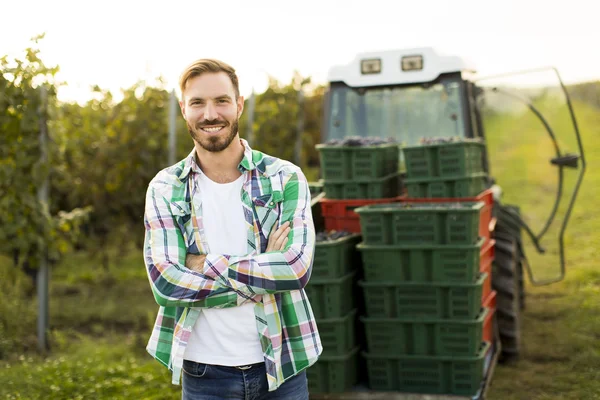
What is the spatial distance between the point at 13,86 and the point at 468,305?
168 inches

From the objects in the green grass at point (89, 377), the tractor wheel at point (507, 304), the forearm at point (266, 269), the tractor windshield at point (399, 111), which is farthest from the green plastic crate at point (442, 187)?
the forearm at point (266, 269)

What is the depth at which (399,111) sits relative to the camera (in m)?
6.50

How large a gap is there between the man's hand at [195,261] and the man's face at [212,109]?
1.23 feet

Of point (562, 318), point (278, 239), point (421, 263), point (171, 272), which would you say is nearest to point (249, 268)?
point (278, 239)

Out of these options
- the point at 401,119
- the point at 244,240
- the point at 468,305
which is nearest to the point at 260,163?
the point at 244,240

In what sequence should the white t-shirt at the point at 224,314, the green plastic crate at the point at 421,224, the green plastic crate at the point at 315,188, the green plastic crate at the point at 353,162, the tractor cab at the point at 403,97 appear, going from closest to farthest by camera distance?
the white t-shirt at the point at 224,314 → the green plastic crate at the point at 421,224 → the green plastic crate at the point at 353,162 → the green plastic crate at the point at 315,188 → the tractor cab at the point at 403,97

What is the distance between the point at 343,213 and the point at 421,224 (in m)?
0.76

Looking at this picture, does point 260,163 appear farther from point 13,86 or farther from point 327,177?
point 13,86

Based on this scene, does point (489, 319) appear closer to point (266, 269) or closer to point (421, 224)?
point (421, 224)

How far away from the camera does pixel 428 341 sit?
486 centimetres

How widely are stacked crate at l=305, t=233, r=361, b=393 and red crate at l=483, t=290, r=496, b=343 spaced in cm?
116

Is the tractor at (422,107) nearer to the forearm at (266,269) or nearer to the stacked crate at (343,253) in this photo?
the stacked crate at (343,253)

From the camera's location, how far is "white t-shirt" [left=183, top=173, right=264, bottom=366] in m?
2.61

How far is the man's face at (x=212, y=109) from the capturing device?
2.68 m
